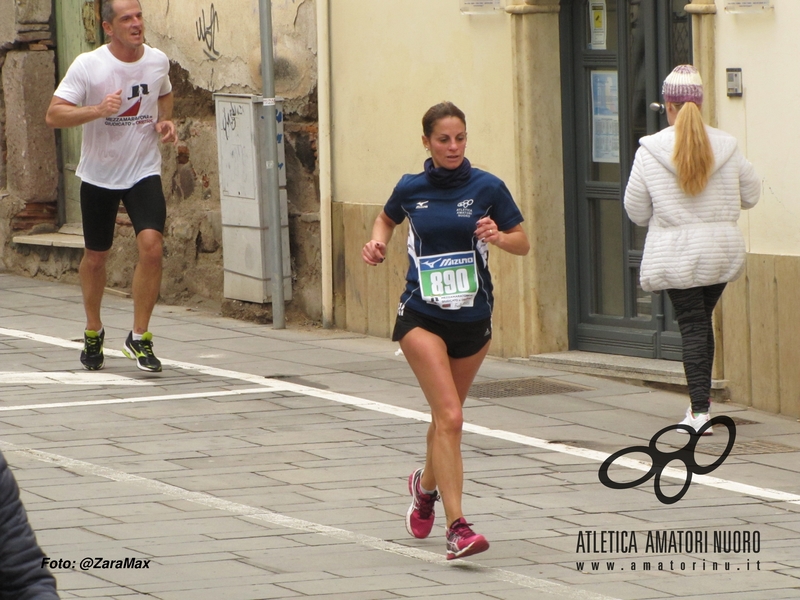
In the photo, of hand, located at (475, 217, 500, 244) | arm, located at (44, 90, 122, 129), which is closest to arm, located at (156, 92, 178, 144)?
arm, located at (44, 90, 122, 129)

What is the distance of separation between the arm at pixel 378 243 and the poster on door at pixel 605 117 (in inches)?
167

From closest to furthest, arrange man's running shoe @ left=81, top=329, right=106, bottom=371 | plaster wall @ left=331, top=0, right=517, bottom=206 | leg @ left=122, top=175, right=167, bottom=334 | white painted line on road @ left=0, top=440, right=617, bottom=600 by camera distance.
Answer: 1. white painted line on road @ left=0, top=440, right=617, bottom=600
2. leg @ left=122, top=175, right=167, bottom=334
3. man's running shoe @ left=81, top=329, right=106, bottom=371
4. plaster wall @ left=331, top=0, right=517, bottom=206

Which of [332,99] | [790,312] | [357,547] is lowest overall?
[357,547]

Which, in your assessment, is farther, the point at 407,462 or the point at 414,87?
the point at 414,87

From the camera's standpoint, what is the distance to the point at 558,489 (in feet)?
23.1

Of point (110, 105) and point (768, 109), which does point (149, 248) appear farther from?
point (768, 109)

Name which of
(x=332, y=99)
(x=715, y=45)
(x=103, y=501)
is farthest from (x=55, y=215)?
(x=103, y=501)

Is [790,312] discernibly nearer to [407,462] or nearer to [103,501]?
[407,462]

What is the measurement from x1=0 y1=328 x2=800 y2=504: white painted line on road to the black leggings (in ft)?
2.55

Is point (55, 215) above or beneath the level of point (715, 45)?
beneath

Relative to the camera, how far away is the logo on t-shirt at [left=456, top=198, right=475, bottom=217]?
6238 millimetres

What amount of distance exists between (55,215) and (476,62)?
19.3 ft

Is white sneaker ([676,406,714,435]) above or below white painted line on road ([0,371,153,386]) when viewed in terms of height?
below

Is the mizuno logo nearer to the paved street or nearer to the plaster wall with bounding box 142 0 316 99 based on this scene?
the paved street
